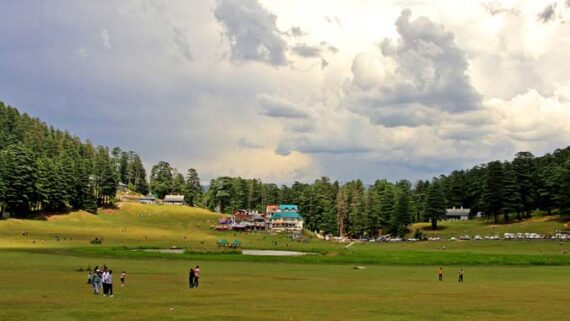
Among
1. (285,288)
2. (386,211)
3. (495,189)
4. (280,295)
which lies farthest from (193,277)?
(386,211)

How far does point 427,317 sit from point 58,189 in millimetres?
143353

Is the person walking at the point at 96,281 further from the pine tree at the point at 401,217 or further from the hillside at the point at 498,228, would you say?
the pine tree at the point at 401,217

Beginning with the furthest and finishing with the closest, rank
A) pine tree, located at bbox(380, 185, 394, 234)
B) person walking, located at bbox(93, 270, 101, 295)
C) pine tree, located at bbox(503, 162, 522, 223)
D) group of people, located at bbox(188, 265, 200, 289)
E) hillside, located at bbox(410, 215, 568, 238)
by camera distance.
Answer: pine tree, located at bbox(380, 185, 394, 234), pine tree, located at bbox(503, 162, 522, 223), hillside, located at bbox(410, 215, 568, 238), group of people, located at bbox(188, 265, 200, 289), person walking, located at bbox(93, 270, 101, 295)

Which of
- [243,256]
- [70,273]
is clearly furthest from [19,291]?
[243,256]

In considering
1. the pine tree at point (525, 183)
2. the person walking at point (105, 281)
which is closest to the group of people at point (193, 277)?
the person walking at point (105, 281)

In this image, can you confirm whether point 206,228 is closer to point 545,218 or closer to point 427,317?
point 545,218

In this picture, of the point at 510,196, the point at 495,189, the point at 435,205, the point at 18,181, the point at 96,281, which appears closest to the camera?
the point at 96,281

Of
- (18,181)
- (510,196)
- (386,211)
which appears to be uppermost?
(18,181)

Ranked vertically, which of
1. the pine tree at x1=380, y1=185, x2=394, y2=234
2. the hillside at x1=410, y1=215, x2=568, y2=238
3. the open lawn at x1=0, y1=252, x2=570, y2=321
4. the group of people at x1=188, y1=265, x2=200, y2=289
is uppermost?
the pine tree at x1=380, y1=185, x2=394, y2=234

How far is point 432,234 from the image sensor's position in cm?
16562

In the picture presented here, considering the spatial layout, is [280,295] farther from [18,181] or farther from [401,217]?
[401,217]

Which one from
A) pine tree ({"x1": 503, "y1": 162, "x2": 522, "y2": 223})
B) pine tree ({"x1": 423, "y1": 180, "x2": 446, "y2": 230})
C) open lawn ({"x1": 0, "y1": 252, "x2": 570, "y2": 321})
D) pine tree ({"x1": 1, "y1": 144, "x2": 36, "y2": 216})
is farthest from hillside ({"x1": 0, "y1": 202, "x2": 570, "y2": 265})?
open lawn ({"x1": 0, "y1": 252, "x2": 570, "y2": 321})

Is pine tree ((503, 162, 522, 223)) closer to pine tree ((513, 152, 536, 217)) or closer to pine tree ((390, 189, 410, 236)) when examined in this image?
pine tree ((513, 152, 536, 217))

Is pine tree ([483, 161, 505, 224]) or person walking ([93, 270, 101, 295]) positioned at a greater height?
pine tree ([483, 161, 505, 224])
